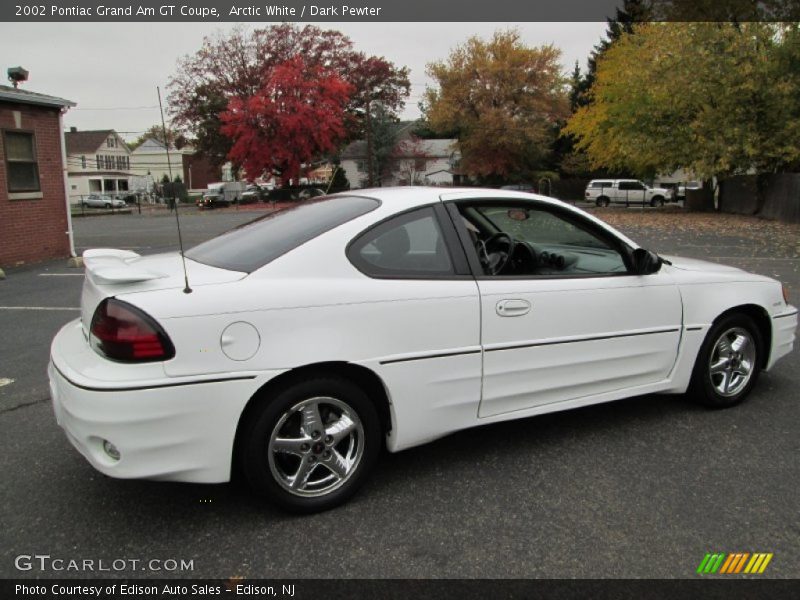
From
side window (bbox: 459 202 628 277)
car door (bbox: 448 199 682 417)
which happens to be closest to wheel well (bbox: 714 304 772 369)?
car door (bbox: 448 199 682 417)

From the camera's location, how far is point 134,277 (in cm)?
277

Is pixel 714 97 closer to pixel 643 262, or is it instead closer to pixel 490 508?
pixel 643 262

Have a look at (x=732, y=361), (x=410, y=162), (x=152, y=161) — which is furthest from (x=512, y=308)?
(x=152, y=161)

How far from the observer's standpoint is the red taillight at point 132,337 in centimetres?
258

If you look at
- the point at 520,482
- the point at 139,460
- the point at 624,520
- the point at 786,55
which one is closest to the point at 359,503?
the point at 520,482

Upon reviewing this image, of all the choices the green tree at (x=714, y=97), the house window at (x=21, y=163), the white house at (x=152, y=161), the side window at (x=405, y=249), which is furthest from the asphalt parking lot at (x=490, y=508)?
the white house at (x=152, y=161)

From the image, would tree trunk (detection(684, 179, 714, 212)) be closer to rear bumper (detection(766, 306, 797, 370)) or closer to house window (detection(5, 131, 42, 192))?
house window (detection(5, 131, 42, 192))

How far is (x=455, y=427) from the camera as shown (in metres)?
3.25

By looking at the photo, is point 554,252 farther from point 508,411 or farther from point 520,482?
point 520,482

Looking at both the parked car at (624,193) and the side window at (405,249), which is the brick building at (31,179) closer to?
the side window at (405,249)

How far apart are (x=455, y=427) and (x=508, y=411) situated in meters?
0.34

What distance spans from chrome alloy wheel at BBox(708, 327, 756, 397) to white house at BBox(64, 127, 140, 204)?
244 feet

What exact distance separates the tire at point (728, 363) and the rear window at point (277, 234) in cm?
242

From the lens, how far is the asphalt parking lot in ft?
8.53
